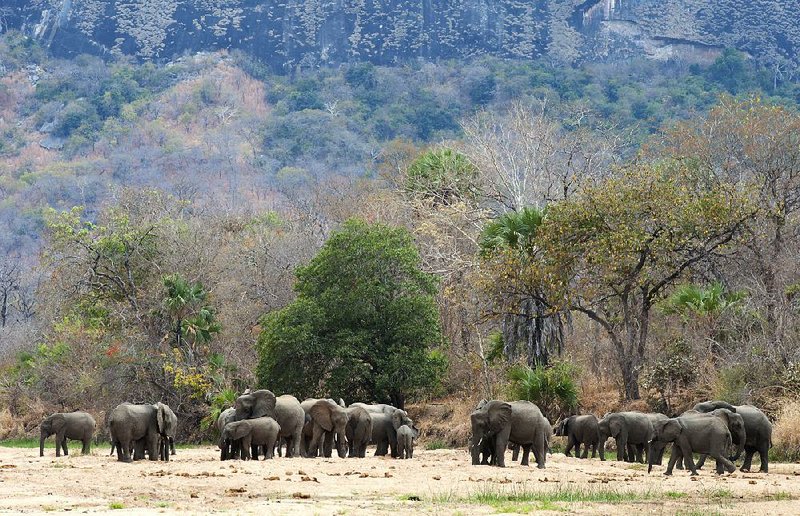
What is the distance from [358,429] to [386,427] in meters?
0.91

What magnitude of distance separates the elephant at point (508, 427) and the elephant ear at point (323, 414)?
3.89 m

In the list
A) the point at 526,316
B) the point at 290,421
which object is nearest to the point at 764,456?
the point at 290,421

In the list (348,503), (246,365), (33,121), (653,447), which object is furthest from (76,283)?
(33,121)

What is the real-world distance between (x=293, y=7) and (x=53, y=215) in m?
94.7

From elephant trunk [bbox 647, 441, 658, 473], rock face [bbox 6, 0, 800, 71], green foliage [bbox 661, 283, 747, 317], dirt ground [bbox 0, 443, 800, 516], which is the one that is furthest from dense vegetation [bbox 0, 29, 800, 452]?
rock face [bbox 6, 0, 800, 71]

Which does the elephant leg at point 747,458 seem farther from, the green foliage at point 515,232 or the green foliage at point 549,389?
the green foliage at point 515,232

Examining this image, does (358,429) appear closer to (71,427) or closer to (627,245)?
(71,427)

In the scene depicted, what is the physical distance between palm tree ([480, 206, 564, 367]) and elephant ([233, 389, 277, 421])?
817 cm

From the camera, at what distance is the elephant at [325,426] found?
26219mm

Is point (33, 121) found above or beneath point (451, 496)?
above

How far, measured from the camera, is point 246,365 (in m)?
41.9

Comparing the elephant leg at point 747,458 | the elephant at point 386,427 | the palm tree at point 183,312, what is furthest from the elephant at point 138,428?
the palm tree at point 183,312

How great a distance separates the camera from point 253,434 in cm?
2478

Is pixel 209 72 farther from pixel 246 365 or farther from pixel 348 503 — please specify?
pixel 348 503
